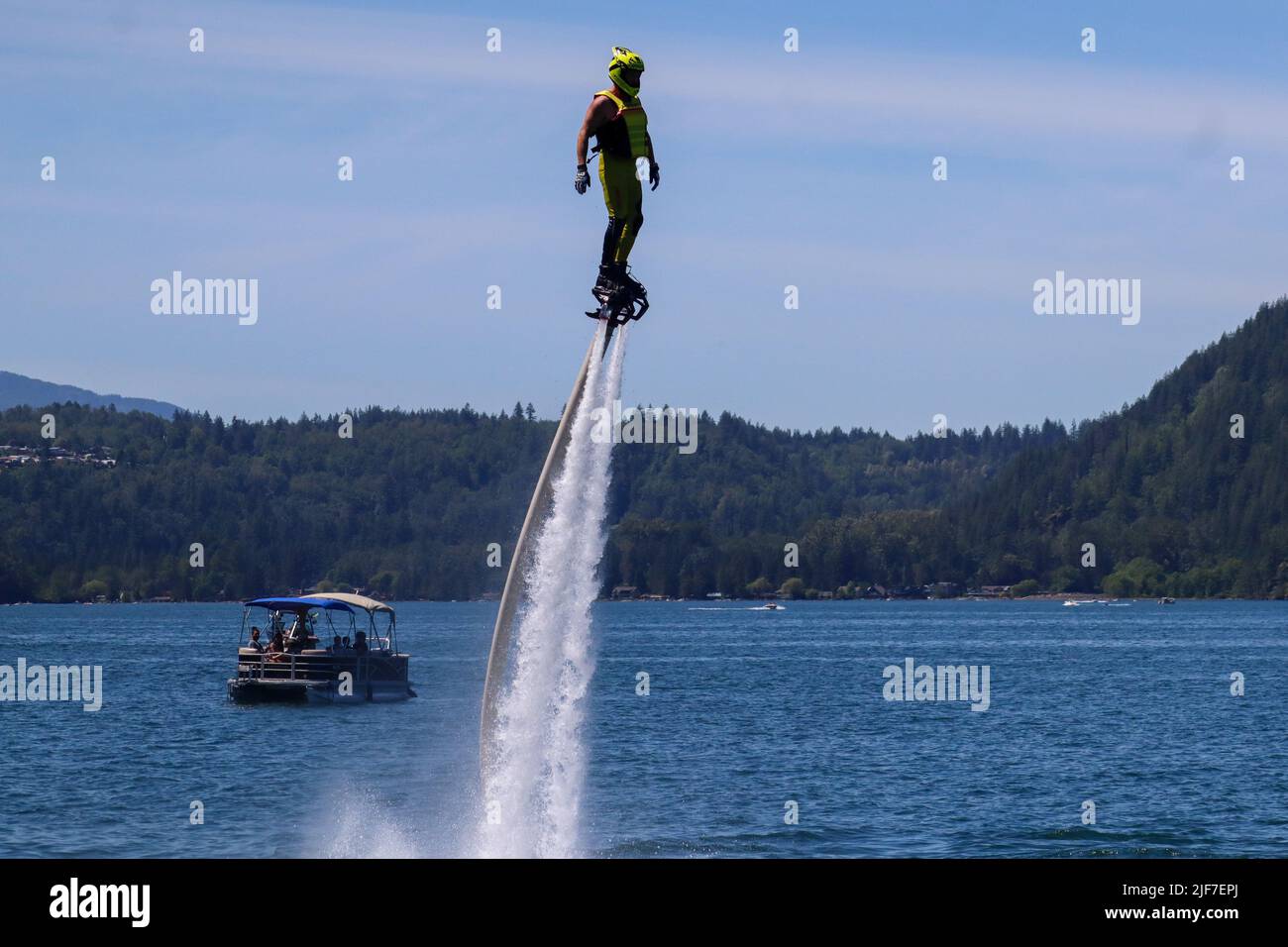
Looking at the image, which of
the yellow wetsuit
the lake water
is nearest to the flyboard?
the yellow wetsuit

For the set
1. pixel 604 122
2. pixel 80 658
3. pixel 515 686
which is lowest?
pixel 80 658

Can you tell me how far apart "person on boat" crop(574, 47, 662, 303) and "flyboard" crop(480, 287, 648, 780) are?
3.68 ft

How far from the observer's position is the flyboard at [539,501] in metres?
27.4

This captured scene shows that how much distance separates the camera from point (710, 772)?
7450 centimetres

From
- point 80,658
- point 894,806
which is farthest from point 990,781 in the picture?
point 80,658

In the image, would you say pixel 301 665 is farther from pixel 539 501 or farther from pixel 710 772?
pixel 539 501

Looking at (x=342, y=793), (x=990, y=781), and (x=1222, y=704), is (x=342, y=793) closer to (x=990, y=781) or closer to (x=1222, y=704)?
(x=990, y=781)

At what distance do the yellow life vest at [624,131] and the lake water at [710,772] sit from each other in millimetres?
13064

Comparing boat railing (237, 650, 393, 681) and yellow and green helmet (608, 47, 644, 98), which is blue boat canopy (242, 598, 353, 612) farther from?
yellow and green helmet (608, 47, 644, 98)

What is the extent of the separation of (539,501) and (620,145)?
683cm

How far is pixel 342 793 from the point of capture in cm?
6812
